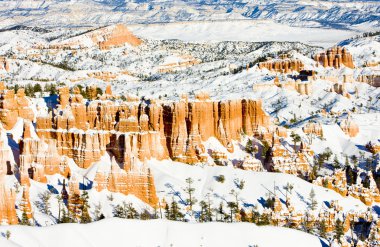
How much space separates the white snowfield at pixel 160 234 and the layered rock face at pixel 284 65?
351ft

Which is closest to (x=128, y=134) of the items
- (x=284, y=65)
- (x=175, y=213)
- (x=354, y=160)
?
(x=175, y=213)

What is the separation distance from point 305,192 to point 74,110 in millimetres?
25959

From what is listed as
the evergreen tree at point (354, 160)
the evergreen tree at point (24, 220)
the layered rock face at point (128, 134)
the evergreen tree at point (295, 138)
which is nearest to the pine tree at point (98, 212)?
the layered rock face at point (128, 134)

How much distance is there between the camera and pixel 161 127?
79.4 metres

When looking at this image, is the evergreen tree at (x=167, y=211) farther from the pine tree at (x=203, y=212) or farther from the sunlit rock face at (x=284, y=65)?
the sunlit rock face at (x=284, y=65)

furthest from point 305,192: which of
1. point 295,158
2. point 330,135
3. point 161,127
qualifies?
point 330,135

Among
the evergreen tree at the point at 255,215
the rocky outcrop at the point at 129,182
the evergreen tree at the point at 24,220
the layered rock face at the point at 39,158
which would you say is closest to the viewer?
the evergreen tree at the point at 24,220

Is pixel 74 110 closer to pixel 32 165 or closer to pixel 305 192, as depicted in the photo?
pixel 32 165

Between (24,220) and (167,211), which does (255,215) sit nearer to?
(167,211)

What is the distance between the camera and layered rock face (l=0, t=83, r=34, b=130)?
75875 millimetres

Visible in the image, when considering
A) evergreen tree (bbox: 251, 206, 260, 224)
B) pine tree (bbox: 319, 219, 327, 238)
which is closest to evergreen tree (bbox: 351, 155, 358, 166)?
pine tree (bbox: 319, 219, 327, 238)

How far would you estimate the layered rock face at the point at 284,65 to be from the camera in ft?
531

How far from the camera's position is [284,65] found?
16425 cm

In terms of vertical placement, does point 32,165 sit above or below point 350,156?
above
